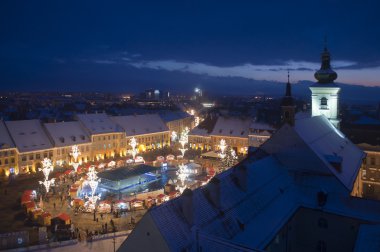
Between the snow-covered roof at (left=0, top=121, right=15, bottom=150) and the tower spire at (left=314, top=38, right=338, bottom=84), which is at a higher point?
the tower spire at (left=314, top=38, right=338, bottom=84)

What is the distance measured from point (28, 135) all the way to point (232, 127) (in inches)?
1681

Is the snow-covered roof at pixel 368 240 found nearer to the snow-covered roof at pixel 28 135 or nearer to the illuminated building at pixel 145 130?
the snow-covered roof at pixel 28 135

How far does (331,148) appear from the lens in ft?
113

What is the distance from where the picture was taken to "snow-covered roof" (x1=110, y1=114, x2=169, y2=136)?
75.9 metres

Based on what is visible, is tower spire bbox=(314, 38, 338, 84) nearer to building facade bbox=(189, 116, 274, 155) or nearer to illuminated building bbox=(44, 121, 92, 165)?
building facade bbox=(189, 116, 274, 155)

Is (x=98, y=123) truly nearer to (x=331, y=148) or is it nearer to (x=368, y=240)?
(x=331, y=148)

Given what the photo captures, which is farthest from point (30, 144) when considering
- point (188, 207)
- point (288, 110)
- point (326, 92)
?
point (326, 92)

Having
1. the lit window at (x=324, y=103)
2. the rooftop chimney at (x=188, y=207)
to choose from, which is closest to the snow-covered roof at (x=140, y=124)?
the lit window at (x=324, y=103)

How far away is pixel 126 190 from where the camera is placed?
47969mm

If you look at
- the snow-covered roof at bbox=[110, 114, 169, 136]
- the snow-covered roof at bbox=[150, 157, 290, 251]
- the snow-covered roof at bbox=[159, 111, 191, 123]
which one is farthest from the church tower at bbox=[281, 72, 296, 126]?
the snow-covered roof at bbox=[159, 111, 191, 123]

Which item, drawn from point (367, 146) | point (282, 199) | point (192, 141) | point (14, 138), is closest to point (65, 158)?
point (14, 138)

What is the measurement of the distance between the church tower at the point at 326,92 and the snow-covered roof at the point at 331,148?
6.60 metres

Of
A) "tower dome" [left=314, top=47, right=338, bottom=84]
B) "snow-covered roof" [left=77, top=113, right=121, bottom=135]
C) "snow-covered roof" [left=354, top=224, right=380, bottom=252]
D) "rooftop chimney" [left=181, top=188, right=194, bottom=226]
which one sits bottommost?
"snow-covered roof" [left=354, top=224, right=380, bottom=252]

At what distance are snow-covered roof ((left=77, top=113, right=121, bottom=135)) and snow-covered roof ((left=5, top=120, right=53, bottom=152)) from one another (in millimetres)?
8817
